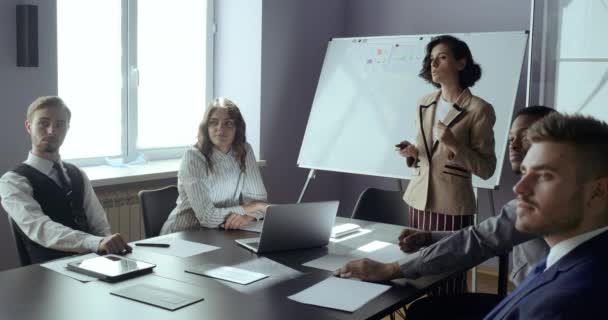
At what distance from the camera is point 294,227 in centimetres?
224

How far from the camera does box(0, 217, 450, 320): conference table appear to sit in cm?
157

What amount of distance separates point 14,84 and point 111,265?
1459 mm

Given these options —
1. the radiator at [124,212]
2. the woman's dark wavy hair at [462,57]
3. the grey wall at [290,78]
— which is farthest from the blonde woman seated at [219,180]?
the grey wall at [290,78]

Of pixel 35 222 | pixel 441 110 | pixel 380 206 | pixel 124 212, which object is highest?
pixel 441 110

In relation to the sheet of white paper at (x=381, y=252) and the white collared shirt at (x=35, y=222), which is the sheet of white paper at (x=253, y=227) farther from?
the white collared shirt at (x=35, y=222)

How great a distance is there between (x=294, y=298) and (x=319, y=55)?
3.49 m

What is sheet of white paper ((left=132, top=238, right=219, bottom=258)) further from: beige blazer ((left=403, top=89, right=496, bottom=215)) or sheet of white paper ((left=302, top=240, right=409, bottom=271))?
beige blazer ((left=403, top=89, right=496, bottom=215))

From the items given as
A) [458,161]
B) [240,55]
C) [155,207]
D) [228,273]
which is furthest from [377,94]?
[228,273]

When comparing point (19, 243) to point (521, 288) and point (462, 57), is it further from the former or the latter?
point (462, 57)

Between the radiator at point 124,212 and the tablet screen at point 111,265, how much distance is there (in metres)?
1.45

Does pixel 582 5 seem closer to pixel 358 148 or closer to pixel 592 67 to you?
pixel 592 67

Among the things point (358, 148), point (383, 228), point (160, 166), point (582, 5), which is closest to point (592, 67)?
point (582, 5)

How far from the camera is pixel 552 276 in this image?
1.19m

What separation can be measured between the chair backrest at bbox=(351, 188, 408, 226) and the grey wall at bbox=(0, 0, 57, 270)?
5.61 ft
